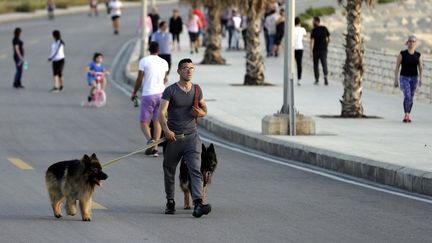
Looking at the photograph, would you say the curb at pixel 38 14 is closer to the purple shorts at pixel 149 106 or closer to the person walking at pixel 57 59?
the person walking at pixel 57 59

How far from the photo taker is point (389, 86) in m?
37.9

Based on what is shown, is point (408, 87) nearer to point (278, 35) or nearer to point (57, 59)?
point (57, 59)

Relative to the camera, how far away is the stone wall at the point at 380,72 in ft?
114

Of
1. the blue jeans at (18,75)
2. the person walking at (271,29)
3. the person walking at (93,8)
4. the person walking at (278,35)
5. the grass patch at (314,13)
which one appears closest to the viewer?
the blue jeans at (18,75)

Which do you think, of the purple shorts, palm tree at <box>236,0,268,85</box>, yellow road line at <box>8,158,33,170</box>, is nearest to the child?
palm tree at <box>236,0,268,85</box>

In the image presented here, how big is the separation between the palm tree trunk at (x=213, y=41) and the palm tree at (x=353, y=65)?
18.0 m

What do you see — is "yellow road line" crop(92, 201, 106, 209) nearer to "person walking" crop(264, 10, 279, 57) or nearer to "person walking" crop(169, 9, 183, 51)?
"person walking" crop(264, 10, 279, 57)

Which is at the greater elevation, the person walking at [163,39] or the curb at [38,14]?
the person walking at [163,39]

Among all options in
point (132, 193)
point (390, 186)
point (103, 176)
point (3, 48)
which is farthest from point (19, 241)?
point (3, 48)

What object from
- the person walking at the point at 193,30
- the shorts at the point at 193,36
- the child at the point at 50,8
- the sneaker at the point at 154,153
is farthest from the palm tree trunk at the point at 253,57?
the child at the point at 50,8

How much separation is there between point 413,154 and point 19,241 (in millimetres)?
8704

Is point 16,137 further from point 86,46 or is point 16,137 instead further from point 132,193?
point 86,46

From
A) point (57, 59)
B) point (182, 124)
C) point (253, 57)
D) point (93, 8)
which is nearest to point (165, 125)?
point (182, 124)

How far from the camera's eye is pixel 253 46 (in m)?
38.8
